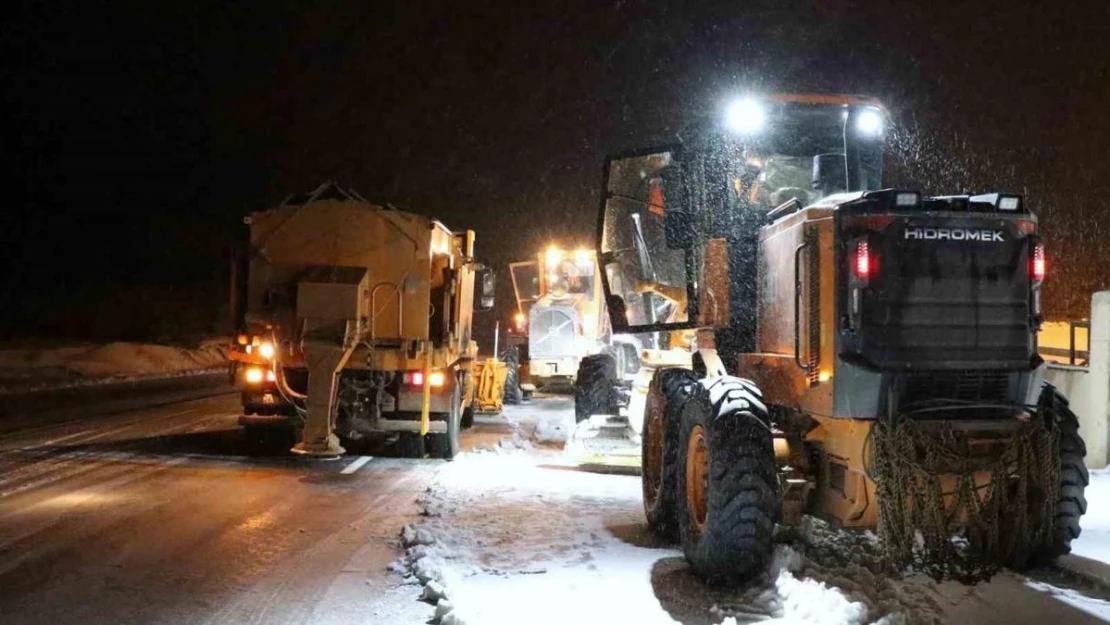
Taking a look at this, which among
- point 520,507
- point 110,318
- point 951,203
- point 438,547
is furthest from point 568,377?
point 110,318

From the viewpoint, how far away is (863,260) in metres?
6.33

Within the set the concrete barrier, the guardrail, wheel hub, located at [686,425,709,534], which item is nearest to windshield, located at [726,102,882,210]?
wheel hub, located at [686,425,709,534]

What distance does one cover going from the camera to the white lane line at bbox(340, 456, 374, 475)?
40.1ft

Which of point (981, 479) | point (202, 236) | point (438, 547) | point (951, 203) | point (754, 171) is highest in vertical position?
point (202, 236)

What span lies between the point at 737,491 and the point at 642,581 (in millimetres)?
1027

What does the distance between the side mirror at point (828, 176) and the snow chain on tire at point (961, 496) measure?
2.77 metres

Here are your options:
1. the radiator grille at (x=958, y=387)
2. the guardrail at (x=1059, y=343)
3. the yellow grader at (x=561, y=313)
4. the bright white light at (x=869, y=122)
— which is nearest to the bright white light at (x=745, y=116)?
the bright white light at (x=869, y=122)

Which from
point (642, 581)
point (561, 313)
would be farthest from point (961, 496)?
point (561, 313)

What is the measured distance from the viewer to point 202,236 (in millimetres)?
58000

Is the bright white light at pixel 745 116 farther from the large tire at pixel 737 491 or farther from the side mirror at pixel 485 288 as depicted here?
the side mirror at pixel 485 288

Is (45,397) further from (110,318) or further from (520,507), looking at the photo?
(110,318)

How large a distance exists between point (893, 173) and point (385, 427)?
23.8 ft

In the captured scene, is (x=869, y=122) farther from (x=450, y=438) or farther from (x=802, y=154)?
(x=450, y=438)

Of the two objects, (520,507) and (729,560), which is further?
(520,507)
